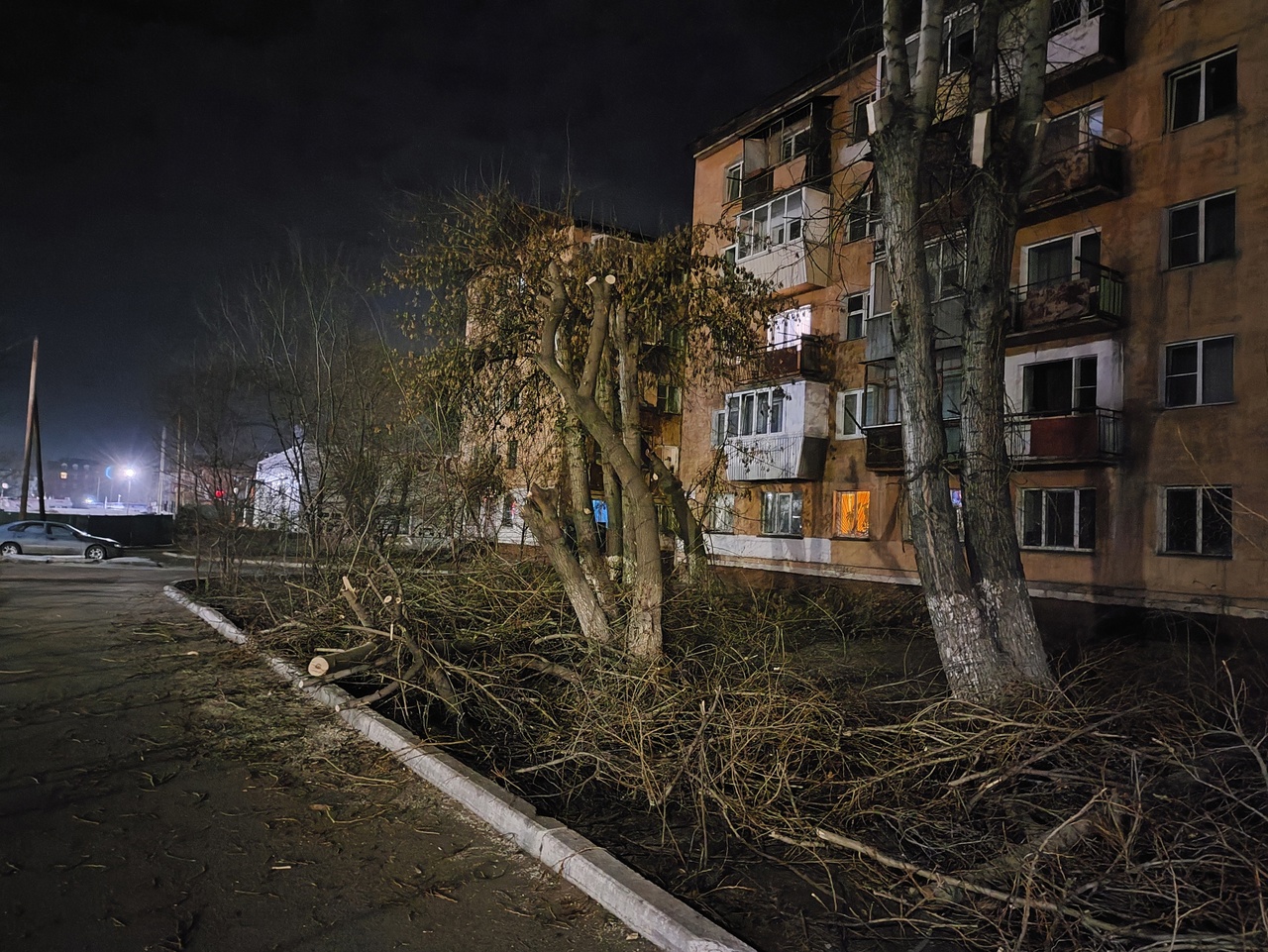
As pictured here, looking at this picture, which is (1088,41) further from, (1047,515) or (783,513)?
(783,513)

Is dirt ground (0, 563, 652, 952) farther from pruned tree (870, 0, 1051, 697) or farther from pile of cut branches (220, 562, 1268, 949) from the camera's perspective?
pruned tree (870, 0, 1051, 697)

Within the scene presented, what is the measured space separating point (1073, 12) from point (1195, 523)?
11.3 meters

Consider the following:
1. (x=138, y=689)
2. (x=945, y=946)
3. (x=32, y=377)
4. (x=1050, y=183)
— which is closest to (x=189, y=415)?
(x=32, y=377)

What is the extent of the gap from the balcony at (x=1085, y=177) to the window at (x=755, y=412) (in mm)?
8734

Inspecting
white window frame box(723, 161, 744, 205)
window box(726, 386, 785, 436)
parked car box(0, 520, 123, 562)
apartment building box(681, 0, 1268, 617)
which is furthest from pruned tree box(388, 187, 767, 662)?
parked car box(0, 520, 123, 562)

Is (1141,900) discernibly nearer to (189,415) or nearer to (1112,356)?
(1112,356)

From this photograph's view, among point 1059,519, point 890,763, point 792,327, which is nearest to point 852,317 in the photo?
point 792,327

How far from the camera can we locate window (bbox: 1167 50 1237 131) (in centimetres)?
1650

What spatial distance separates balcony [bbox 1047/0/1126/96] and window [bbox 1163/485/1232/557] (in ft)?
29.3

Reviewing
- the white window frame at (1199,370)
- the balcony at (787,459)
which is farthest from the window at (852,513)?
the white window frame at (1199,370)

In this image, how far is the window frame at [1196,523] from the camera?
15.8 meters

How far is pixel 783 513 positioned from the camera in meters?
25.7

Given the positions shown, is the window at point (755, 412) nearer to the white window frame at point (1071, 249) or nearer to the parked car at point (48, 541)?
the white window frame at point (1071, 249)

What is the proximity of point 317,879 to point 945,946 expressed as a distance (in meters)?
3.14
